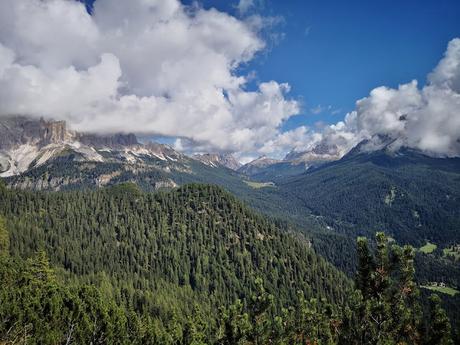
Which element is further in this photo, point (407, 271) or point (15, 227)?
Result: point (15, 227)

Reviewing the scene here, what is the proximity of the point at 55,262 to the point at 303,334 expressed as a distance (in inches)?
6639

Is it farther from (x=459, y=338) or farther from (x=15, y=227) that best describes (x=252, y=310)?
(x=15, y=227)

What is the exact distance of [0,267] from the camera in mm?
100312

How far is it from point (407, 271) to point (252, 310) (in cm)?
1479

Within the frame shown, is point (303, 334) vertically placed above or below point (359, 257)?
below

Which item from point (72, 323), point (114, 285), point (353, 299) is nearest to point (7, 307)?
point (72, 323)

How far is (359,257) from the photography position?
31109mm

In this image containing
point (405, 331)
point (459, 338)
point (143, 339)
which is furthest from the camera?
point (143, 339)

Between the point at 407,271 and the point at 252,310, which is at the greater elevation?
the point at 407,271

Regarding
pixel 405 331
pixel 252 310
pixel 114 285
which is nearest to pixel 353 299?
pixel 405 331

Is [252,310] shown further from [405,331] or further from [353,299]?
[405,331]

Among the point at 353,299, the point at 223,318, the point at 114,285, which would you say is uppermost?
the point at 353,299

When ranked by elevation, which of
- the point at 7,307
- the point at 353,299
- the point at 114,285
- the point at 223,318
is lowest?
the point at 114,285

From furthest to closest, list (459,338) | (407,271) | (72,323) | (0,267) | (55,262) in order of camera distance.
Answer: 1. (55,262)
2. (0,267)
3. (72,323)
4. (407,271)
5. (459,338)
